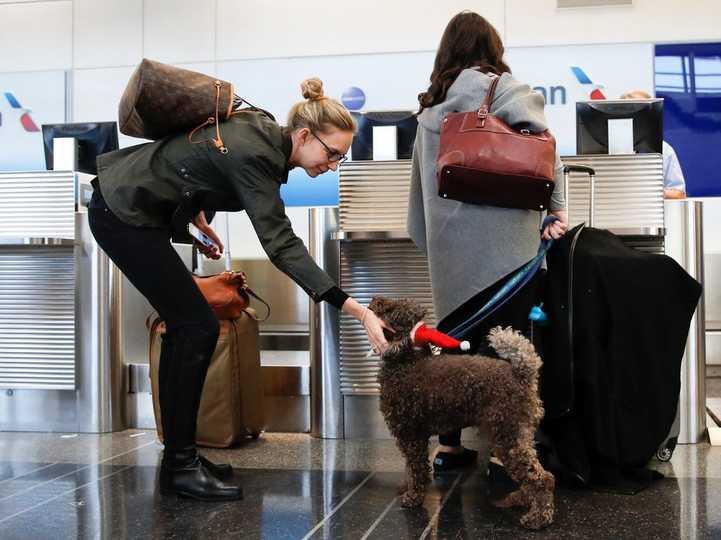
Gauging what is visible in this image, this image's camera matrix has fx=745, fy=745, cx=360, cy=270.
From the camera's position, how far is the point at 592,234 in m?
2.53

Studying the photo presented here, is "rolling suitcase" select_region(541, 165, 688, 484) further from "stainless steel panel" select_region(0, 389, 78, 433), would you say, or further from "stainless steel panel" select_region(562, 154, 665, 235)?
"stainless steel panel" select_region(0, 389, 78, 433)

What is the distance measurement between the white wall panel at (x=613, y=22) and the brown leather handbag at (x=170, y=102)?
4301mm

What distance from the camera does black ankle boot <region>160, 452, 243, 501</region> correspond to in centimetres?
Result: 237

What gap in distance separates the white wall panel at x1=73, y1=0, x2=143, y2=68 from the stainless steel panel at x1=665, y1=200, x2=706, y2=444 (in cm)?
500

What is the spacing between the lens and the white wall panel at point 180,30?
647 cm

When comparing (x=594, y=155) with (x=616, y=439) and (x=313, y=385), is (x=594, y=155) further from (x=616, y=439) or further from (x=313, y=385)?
(x=313, y=385)

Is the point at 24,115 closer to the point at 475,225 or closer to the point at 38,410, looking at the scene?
the point at 38,410

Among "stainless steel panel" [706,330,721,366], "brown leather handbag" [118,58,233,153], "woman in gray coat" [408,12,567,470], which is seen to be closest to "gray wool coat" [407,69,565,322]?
"woman in gray coat" [408,12,567,470]

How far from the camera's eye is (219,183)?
2262 mm

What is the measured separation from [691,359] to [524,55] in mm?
3550

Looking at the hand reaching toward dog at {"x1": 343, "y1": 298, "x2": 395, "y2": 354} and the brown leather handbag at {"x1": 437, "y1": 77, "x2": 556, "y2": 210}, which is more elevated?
the brown leather handbag at {"x1": 437, "y1": 77, "x2": 556, "y2": 210}

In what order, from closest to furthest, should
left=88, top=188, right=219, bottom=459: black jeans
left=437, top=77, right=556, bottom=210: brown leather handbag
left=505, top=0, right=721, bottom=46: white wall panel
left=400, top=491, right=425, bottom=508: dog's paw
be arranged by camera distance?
1. left=437, top=77, right=556, bottom=210: brown leather handbag
2. left=400, top=491, right=425, bottom=508: dog's paw
3. left=88, top=188, right=219, bottom=459: black jeans
4. left=505, top=0, right=721, bottom=46: white wall panel

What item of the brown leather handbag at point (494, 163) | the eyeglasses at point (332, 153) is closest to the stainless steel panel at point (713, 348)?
the brown leather handbag at point (494, 163)

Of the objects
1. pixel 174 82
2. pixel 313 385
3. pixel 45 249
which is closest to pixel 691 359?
pixel 313 385
